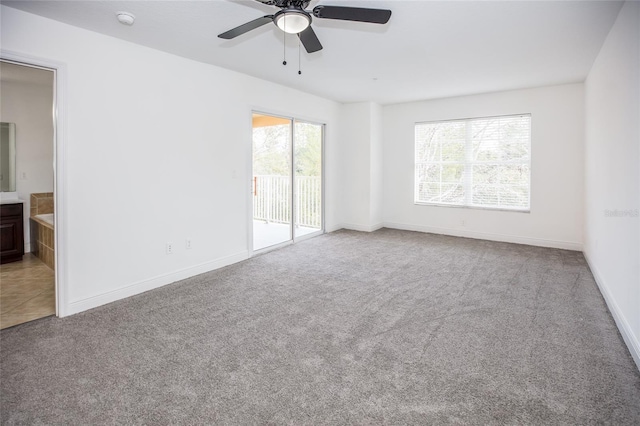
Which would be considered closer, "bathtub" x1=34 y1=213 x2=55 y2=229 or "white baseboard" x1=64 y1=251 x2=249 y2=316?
"white baseboard" x1=64 y1=251 x2=249 y2=316

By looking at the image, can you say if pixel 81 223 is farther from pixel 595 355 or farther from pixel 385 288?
pixel 595 355

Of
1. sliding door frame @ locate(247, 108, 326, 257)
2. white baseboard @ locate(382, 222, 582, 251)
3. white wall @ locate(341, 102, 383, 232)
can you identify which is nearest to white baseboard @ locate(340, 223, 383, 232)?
white wall @ locate(341, 102, 383, 232)

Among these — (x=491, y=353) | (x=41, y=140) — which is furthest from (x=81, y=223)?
(x=491, y=353)

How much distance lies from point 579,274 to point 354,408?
3.58 metres

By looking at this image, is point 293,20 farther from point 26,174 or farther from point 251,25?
point 26,174

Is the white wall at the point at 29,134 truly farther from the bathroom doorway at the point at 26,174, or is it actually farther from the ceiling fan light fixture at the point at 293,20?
the ceiling fan light fixture at the point at 293,20

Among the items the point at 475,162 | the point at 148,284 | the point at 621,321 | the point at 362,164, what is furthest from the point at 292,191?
the point at 621,321

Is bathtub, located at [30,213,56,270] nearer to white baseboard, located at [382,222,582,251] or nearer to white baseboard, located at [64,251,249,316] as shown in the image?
white baseboard, located at [64,251,249,316]

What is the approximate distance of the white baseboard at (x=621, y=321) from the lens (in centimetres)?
220

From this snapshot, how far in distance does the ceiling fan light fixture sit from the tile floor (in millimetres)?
3032

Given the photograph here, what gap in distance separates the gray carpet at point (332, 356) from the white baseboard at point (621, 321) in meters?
0.06

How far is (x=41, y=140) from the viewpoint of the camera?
16.5 ft

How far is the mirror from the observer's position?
4754 mm

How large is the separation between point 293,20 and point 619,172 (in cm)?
278
